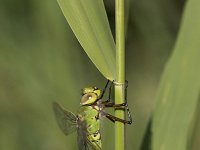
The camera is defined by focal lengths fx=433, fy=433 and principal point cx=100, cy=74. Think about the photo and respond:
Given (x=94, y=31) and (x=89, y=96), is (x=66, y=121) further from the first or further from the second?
(x=94, y=31)

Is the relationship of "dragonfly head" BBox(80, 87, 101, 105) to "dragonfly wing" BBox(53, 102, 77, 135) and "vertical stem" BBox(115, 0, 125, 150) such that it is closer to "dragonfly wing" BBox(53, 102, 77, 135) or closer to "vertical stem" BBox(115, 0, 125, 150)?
"dragonfly wing" BBox(53, 102, 77, 135)

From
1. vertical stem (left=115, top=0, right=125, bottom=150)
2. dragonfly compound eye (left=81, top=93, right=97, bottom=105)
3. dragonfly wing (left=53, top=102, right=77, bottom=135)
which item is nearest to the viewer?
vertical stem (left=115, top=0, right=125, bottom=150)

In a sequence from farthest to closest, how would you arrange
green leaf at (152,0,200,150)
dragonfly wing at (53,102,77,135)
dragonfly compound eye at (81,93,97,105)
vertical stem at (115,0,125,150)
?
dragonfly wing at (53,102,77,135), dragonfly compound eye at (81,93,97,105), green leaf at (152,0,200,150), vertical stem at (115,0,125,150)

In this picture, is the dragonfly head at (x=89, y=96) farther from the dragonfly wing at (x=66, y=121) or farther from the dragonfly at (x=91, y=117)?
the dragonfly wing at (x=66, y=121)

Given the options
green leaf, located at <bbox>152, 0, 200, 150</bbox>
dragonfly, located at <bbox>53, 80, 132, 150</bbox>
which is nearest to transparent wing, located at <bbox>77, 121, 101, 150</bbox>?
dragonfly, located at <bbox>53, 80, 132, 150</bbox>

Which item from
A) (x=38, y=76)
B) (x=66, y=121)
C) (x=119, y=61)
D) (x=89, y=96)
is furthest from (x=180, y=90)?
(x=38, y=76)

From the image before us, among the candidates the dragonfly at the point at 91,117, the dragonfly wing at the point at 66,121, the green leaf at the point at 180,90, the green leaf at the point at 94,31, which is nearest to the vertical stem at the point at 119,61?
the green leaf at the point at 94,31
